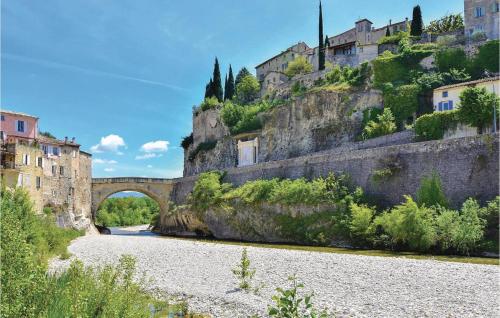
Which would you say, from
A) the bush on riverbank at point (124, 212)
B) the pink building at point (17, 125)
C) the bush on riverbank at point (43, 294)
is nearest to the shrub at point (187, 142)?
the bush on riverbank at point (124, 212)

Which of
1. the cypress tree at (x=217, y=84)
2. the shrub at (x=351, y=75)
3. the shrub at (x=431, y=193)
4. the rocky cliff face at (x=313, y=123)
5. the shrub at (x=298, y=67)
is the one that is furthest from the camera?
the cypress tree at (x=217, y=84)

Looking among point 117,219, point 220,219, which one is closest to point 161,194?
point 220,219

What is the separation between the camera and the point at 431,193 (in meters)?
26.7

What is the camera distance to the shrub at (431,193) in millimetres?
26172

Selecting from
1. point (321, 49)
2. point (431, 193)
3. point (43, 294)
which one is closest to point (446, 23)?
point (321, 49)

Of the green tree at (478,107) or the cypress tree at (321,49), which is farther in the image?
the cypress tree at (321,49)

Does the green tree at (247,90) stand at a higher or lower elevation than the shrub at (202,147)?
higher

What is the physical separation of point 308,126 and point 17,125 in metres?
29.7

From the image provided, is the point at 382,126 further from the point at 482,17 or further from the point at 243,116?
the point at 243,116

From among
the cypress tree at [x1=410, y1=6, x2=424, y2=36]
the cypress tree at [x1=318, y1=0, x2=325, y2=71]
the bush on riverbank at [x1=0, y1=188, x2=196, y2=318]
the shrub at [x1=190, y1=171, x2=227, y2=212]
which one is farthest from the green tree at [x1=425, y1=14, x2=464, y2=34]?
the bush on riverbank at [x1=0, y1=188, x2=196, y2=318]

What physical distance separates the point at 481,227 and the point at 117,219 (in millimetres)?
70674

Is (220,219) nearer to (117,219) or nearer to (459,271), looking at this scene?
(459,271)

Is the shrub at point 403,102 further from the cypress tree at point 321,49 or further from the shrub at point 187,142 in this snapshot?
the shrub at point 187,142

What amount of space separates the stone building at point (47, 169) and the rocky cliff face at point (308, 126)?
18733mm
